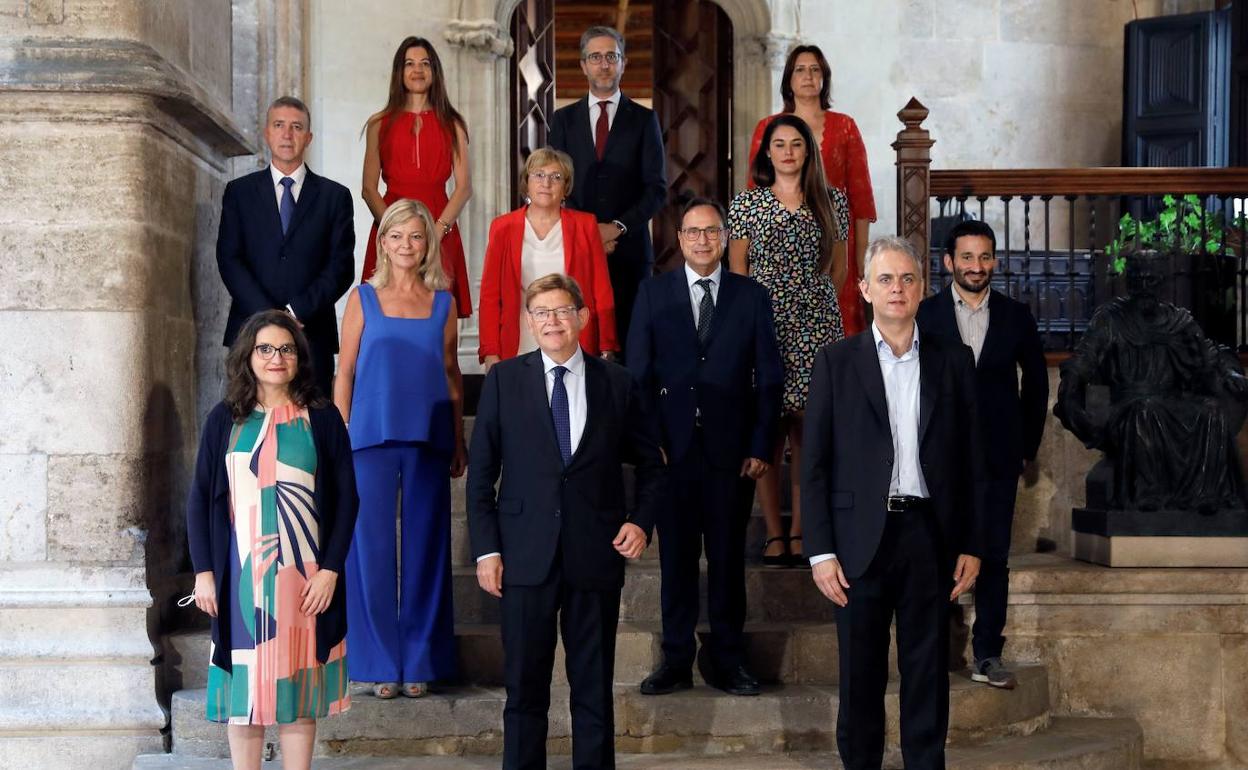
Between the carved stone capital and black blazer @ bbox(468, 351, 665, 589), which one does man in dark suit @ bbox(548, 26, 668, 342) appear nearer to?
black blazer @ bbox(468, 351, 665, 589)

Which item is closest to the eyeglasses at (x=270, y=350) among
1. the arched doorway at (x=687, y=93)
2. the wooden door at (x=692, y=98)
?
the arched doorway at (x=687, y=93)

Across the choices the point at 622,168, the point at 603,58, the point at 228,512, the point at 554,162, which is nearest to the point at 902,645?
the point at 228,512

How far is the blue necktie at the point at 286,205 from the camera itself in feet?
17.9

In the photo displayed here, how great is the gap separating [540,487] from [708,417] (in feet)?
2.93

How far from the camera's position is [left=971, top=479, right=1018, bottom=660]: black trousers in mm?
5289

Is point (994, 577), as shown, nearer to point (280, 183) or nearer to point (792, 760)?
point (792, 760)

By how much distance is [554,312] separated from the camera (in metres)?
4.31

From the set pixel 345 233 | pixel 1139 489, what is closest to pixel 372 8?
pixel 345 233

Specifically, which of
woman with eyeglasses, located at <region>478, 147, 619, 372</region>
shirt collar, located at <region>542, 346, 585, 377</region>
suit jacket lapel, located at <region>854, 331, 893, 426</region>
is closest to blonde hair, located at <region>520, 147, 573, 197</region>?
woman with eyeglasses, located at <region>478, 147, 619, 372</region>

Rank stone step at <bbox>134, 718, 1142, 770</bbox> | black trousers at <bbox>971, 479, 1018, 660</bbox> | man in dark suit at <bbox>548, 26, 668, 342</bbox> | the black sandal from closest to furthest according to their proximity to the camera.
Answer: stone step at <bbox>134, 718, 1142, 770</bbox> → black trousers at <bbox>971, 479, 1018, 660</bbox> → the black sandal → man in dark suit at <bbox>548, 26, 668, 342</bbox>

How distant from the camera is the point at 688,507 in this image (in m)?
5.05

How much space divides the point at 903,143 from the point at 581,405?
396 centimetres

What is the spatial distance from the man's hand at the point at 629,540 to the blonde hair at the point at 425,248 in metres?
1.14

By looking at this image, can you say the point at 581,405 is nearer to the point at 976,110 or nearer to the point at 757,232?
the point at 757,232
